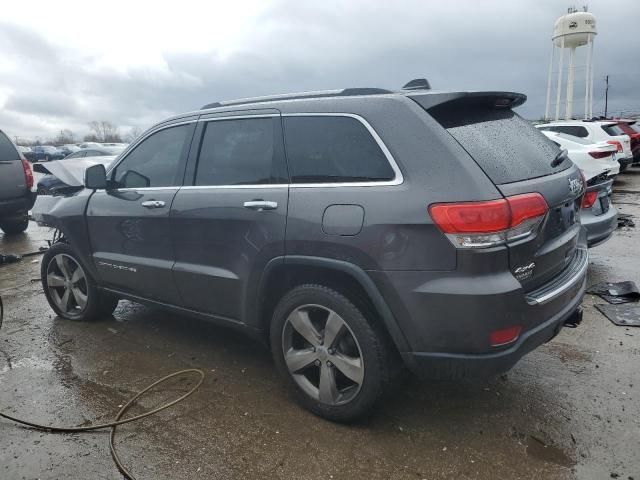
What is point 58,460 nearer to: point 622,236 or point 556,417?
point 556,417

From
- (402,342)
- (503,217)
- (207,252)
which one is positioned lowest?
(402,342)

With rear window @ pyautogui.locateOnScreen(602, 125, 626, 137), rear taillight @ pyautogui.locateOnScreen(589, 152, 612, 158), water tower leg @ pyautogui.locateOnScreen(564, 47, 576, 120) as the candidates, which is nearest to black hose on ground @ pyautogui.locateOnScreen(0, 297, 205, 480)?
rear taillight @ pyautogui.locateOnScreen(589, 152, 612, 158)

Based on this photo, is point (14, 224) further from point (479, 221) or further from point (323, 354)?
point (479, 221)

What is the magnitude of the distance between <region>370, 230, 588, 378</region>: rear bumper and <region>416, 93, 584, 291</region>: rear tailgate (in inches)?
5.4

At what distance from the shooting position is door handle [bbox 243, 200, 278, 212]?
293 cm

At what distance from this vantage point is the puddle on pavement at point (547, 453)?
2526 mm

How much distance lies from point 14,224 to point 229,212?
8.23 m

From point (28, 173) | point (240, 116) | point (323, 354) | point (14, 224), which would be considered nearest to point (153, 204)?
point (240, 116)

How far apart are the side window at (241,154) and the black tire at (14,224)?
7493 millimetres

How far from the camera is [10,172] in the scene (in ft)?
27.6

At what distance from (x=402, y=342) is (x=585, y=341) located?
218cm

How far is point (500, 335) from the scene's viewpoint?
2.38 metres

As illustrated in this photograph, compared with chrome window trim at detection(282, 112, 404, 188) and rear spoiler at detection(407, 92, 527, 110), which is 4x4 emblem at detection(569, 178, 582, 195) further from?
chrome window trim at detection(282, 112, 404, 188)

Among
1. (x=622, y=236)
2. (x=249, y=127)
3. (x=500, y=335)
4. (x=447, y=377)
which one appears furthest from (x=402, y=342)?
(x=622, y=236)
